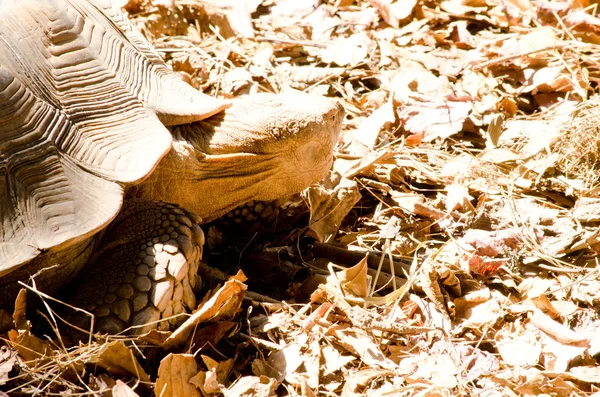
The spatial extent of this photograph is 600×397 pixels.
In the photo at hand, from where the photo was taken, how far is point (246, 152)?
335 centimetres

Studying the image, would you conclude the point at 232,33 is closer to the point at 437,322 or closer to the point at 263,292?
the point at 263,292

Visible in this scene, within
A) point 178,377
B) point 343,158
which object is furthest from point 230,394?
point 343,158

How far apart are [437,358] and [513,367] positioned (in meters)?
0.30

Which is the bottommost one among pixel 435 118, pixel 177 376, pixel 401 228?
pixel 401 228

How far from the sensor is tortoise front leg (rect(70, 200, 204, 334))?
2.79 m

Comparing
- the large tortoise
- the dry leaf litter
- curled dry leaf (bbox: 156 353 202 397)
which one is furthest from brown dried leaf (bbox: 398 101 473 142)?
curled dry leaf (bbox: 156 353 202 397)

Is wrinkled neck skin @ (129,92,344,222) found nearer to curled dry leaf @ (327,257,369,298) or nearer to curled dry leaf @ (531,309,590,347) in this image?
curled dry leaf @ (327,257,369,298)

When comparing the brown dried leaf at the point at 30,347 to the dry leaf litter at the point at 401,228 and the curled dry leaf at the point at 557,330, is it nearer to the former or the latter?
the dry leaf litter at the point at 401,228

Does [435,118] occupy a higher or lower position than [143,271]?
lower

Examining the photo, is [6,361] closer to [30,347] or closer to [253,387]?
[30,347]

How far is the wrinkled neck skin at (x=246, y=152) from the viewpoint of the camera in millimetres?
3271

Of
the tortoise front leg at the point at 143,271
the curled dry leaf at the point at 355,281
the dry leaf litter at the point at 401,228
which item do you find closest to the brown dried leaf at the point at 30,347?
the dry leaf litter at the point at 401,228

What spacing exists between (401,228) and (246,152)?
37.5 inches

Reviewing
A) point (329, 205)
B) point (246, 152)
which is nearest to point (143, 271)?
point (246, 152)
